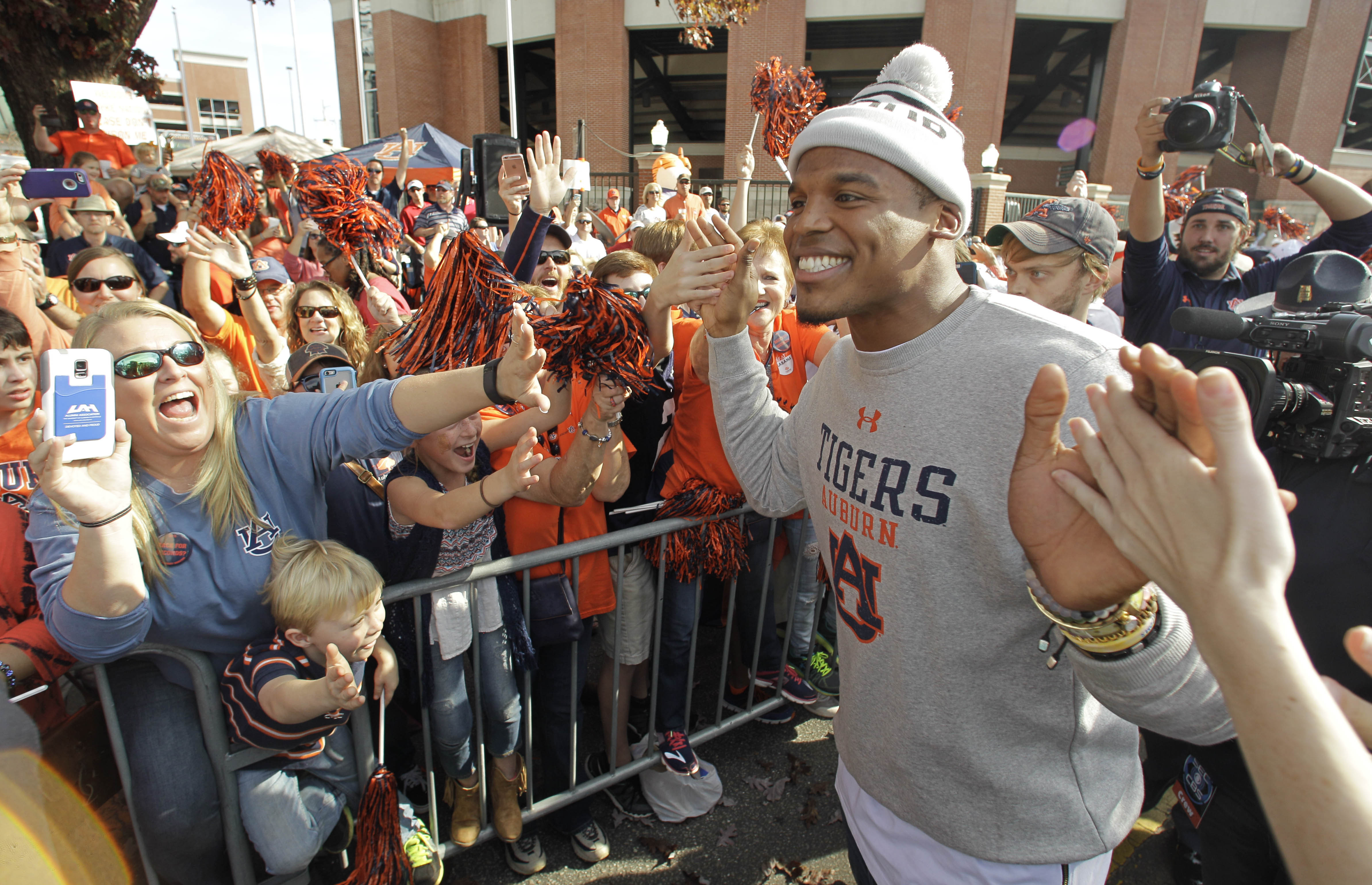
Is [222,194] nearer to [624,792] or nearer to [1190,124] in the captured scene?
[624,792]

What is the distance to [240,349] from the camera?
11.9 ft

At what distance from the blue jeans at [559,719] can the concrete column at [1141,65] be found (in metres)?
24.2

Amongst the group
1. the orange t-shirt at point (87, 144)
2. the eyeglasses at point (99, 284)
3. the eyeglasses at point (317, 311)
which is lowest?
the eyeglasses at point (317, 311)

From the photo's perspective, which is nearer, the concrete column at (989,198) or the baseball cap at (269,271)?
the baseball cap at (269,271)

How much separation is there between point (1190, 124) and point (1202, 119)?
4 cm

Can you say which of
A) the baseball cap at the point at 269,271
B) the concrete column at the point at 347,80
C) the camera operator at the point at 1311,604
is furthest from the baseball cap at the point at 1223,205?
the concrete column at the point at 347,80

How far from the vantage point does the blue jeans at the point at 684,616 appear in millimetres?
2750

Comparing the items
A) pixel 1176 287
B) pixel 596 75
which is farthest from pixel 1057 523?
pixel 596 75

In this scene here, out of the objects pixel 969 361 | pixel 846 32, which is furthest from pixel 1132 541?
pixel 846 32

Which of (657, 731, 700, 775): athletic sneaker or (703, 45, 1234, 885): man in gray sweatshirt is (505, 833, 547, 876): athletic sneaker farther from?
(703, 45, 1234, 885): man in gray sweatshirt

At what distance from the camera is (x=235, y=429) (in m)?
1.79

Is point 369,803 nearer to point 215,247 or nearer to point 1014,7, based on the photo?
point 215,247

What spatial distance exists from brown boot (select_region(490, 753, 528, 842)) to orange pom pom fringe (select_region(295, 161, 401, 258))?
206 centimetres

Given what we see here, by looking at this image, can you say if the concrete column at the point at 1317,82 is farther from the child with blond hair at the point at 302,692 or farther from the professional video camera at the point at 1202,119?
the child with blond hair at the point at 302,692
